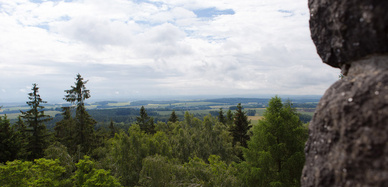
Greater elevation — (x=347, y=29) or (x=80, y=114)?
(x=347, y=29)

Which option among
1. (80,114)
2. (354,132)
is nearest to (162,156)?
(80,114)

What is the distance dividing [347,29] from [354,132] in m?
1.94

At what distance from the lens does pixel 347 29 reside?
161 inches

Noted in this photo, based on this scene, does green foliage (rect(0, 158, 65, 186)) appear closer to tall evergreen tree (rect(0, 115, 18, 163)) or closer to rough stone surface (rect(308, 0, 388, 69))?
tall evergreen tree (rect(0, 115, 18, 163))

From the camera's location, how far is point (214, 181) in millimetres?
13961

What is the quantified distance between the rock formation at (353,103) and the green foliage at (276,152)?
8.61 m

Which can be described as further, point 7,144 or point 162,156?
point 7,144

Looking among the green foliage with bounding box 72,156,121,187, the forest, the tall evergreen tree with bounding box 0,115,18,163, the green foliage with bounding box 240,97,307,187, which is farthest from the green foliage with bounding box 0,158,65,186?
the green foliage with bounding box 240,97,307,187

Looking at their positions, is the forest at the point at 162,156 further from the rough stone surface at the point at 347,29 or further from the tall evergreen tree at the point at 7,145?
the rough stone surface at the point at 347,29

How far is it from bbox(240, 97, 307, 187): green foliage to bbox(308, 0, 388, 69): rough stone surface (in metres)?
9.06

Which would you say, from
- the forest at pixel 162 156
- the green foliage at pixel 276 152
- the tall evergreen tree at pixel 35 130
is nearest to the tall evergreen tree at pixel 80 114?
the forest at pixel 162 156

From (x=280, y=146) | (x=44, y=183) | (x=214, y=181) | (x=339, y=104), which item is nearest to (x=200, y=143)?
(x=214, y=181)

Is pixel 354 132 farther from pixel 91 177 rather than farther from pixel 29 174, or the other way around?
pixel 29 174

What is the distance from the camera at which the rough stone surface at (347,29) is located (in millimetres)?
3600
